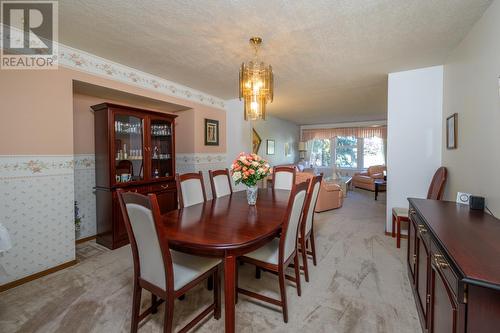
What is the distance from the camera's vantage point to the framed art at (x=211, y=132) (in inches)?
170

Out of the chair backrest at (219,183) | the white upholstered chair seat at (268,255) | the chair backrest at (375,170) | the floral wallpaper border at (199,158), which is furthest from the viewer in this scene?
the chair backrest at (375,170)

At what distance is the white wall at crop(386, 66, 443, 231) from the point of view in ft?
10.0

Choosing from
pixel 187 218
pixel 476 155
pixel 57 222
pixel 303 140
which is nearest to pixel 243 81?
pixel 187 218

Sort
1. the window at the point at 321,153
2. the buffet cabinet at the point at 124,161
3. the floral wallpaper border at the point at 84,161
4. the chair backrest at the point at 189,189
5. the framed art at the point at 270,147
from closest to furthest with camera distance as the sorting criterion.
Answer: the chair backrest at the point at 189,189
the buffet cabinet at the point at 124,161
the floral wallpaper border at the point at 84,161
the framed art at the point at 270,147
the window at the point at 321,153

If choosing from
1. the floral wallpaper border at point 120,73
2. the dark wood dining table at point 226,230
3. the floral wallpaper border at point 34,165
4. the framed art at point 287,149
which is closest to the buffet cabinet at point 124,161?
the floral wallpaper border at point 120,73

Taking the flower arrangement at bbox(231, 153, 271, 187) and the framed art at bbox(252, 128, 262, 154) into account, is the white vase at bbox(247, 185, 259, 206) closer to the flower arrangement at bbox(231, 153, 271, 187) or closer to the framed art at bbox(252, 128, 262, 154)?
the flower arrangement at bbox(231, 153, 271, 187)

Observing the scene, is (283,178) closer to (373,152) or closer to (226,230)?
(226,230)

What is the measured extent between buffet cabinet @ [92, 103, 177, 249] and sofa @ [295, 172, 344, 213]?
95.3 inches

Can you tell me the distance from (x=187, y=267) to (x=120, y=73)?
2619 mm

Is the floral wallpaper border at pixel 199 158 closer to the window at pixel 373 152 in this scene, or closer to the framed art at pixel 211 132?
the framed art at pixel 211 132

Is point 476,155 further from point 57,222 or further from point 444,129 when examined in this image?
point 57,222

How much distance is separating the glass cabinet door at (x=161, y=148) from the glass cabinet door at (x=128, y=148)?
18 centimetres

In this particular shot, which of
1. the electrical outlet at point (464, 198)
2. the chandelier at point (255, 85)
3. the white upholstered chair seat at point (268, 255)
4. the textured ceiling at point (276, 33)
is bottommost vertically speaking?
the white upholstered chair seat at point (268, 255)

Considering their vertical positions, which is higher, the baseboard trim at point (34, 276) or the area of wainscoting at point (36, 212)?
the area of wainscoting at point (36, 212)
